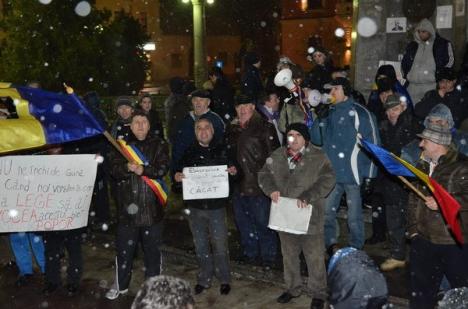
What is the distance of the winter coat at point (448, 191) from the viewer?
4500 millimetres

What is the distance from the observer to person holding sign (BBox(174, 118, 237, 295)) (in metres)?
6.23

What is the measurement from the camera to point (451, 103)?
696 centimetres

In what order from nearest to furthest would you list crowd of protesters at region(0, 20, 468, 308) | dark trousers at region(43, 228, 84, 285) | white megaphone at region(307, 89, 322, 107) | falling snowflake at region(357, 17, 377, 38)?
crowd of protesters at region(0, 20, 468, 308) → dark trousers at region(43, 228, 84, 285) → white megaphone at region(307, 89, 322, 107) → falling snowflake at region(357, 17, 377, 38)

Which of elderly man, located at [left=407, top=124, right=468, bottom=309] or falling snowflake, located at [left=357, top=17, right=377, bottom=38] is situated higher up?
falling snowflake, located at [left=357, top=17, right=377, bottom=38]

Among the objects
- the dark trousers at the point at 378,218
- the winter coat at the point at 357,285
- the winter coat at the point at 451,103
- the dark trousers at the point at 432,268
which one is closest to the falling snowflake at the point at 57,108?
the winter coat at the point at 357,285

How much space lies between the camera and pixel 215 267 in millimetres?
6465

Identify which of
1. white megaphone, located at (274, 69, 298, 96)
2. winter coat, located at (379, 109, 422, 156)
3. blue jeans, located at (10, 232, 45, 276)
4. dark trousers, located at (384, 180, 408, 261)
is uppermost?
white megaphone, located at (274, 69, 298, 96)

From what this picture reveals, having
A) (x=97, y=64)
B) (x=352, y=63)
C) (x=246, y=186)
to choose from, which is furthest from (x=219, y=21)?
(x=246, y=186)

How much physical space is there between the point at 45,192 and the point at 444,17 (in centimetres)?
642

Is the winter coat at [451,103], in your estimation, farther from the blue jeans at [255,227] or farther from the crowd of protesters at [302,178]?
the blue jeans at [255,227]

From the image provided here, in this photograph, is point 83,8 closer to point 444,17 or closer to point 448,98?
point 444,17

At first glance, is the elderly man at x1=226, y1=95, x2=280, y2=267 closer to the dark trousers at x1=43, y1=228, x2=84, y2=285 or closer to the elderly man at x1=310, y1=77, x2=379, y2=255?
the elderly man at x1=310, y1=77, x2=379, y2=255

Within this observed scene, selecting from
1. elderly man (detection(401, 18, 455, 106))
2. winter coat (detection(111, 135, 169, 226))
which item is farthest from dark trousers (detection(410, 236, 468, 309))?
elderly man (detection(401, 18, 455, 106))

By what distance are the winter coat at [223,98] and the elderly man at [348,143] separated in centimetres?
289
